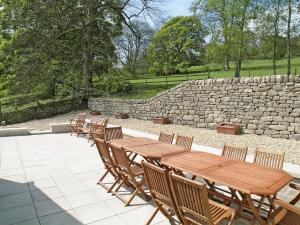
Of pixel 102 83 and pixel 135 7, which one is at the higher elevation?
pixel 135 7

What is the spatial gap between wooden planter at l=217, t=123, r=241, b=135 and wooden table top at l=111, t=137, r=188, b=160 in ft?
17.4

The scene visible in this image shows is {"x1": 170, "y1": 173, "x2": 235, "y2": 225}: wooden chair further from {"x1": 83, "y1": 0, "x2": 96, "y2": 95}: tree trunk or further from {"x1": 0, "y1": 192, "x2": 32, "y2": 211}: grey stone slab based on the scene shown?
{"x1": 83, "y1": 0, "x2": 96, "y2": 95}: tree trunk

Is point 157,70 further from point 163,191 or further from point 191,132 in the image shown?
point 163,191

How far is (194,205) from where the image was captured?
2721mm

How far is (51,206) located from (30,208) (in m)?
0.29

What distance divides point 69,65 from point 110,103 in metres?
5.15

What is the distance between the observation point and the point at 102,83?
771 inches

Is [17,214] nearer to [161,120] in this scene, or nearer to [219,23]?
[161,120]

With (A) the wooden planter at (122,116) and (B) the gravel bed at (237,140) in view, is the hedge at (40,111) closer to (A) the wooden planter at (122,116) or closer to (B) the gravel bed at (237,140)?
(A) the wooden planter at (122,116)

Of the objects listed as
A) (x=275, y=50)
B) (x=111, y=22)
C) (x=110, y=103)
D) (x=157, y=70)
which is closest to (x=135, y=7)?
(x=111, y=22)

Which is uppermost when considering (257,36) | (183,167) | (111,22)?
(111,22)

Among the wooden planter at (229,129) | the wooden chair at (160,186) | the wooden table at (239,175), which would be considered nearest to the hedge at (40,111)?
the wooden planter at (229,129)

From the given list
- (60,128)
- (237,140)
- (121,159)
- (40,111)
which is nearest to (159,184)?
(121,159)

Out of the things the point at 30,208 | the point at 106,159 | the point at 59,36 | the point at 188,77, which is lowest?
the point at 30,208
